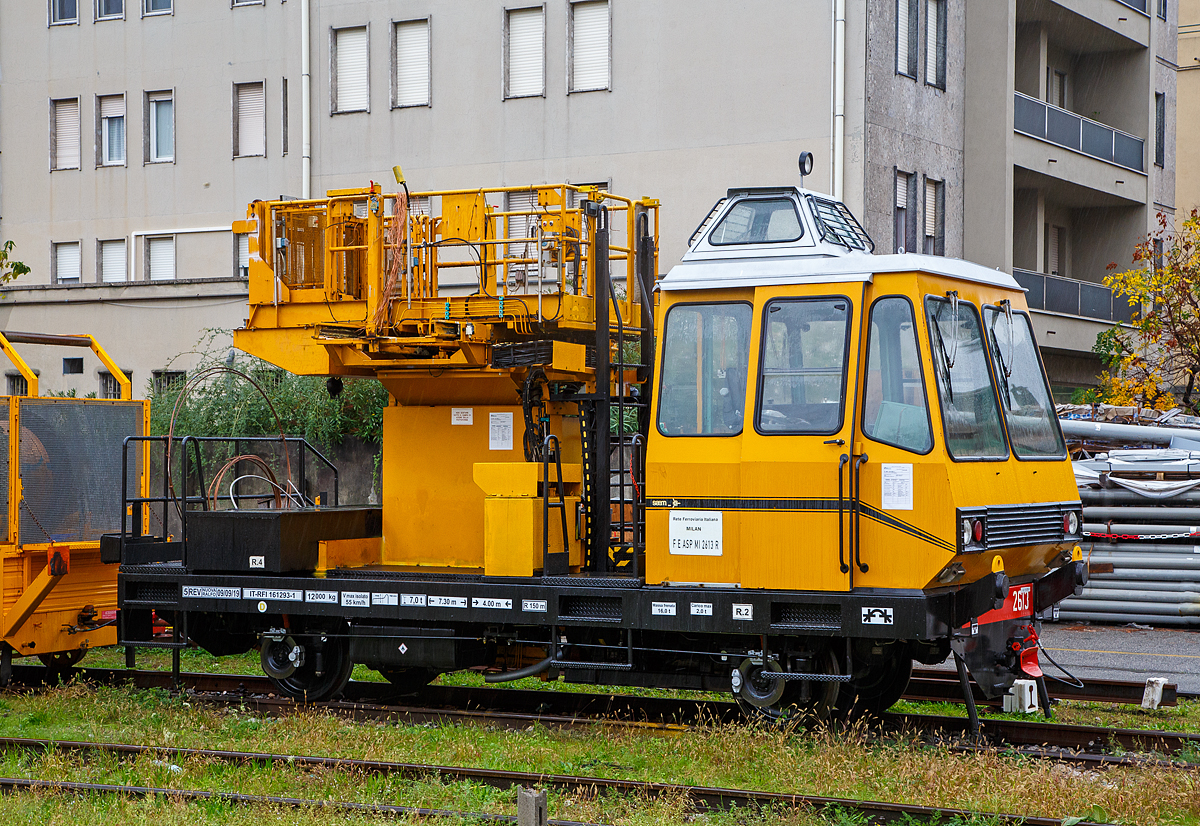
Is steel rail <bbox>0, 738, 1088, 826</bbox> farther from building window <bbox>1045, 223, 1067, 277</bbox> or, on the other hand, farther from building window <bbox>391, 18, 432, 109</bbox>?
building window <bbox>1045, 223, 1067, 277</bbox>

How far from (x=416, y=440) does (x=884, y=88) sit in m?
14.1

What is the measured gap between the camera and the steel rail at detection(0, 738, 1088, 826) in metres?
7.09

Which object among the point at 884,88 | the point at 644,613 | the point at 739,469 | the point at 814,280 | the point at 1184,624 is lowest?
the point at 1184,624

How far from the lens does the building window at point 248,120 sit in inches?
1040

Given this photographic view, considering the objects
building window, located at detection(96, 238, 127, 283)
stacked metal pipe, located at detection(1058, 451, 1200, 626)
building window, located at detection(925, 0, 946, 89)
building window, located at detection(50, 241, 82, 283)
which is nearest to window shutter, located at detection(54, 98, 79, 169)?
building window, located at detection(50, 241, 82, 283)

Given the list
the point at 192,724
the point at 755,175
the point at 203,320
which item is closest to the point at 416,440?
the point at 192,724

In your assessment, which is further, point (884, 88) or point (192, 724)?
point (884, 88)

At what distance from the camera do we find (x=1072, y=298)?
2809 cm

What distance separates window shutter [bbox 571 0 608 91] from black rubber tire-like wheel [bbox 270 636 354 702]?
1492cm

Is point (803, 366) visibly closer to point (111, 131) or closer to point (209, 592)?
point (209, 592)

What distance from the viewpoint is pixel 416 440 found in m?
10.7

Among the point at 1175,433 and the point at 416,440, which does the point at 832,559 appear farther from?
the point at 1175,433

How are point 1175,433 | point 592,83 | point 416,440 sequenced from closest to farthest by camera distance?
point 416,440
point 1175,433
point 592,83

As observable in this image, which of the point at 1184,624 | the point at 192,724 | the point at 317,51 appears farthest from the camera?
the point at 317,51
